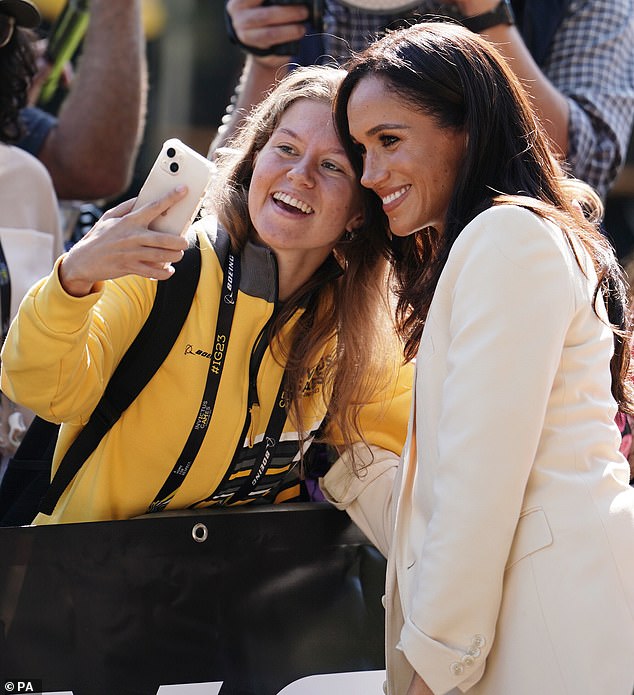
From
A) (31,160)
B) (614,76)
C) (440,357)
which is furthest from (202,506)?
(614,76)

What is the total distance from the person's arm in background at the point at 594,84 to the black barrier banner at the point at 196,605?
133 cm

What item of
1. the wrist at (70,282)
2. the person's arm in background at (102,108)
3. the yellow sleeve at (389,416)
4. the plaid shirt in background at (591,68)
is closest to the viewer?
the wrist at (70,282)

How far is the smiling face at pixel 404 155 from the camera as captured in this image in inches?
81.0

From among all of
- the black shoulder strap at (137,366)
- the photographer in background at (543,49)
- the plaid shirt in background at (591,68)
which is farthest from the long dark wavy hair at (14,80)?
the black shoulder strap at (137,366)

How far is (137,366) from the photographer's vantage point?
86.0 inches

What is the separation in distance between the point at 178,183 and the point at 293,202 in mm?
427

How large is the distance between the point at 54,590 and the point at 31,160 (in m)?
1.35

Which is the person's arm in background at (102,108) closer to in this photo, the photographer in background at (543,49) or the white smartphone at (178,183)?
the photographer in background at (543,49)

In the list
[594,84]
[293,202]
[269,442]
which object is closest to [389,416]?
[269,442]

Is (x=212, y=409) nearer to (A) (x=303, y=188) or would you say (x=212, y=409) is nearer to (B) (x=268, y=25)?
(A) (x=303, y=188)

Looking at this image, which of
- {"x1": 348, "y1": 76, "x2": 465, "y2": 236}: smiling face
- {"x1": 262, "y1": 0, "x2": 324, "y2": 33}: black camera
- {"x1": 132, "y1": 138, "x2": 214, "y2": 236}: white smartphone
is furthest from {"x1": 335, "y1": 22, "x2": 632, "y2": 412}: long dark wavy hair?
{"x1": 262, "y1": 0, "x2": 324, "y2": 33}: black camera

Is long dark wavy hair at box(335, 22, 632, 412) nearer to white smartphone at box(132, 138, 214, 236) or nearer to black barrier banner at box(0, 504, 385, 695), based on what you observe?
white smartphone at box(132, 138, 214, 236)

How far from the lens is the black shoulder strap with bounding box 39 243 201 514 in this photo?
7.18 ft

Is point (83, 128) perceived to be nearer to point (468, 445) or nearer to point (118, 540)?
point (118, 540)
